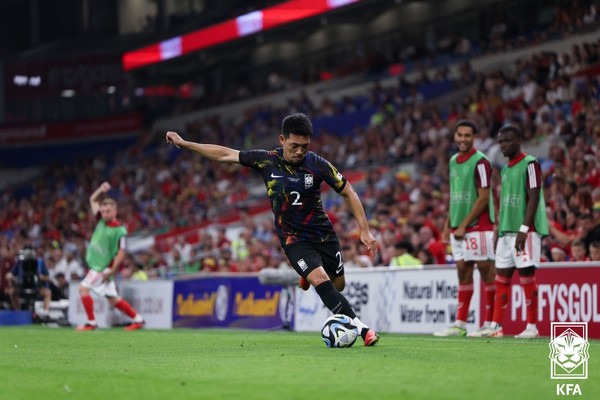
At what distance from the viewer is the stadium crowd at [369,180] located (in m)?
18.7

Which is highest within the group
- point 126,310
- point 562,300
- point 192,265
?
point 192,265

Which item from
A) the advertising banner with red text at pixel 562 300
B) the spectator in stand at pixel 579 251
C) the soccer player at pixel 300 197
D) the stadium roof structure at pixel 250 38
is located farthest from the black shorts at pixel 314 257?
the stadium roof structure at pixel 250 38

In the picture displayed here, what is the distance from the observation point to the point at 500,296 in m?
12.8

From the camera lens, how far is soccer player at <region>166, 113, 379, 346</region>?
406 inches

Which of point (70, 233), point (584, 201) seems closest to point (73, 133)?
point (70, 233)

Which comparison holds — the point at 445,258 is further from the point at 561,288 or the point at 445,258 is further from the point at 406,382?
the point at 406,382

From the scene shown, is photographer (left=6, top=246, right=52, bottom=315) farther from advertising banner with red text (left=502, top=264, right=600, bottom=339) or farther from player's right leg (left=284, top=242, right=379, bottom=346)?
player's right leg (left=284, top=242, right=379, bottom=346)

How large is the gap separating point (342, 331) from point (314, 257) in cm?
76

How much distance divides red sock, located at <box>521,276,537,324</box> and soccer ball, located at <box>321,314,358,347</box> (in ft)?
10.7

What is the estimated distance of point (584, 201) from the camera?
668 inches

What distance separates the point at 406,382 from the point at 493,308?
663cm

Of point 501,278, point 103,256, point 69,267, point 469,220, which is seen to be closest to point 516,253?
point 501,278

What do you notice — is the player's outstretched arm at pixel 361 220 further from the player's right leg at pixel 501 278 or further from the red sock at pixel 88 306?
the red sock at pixel 88 306

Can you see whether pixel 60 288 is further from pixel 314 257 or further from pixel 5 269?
pixel 314 257
